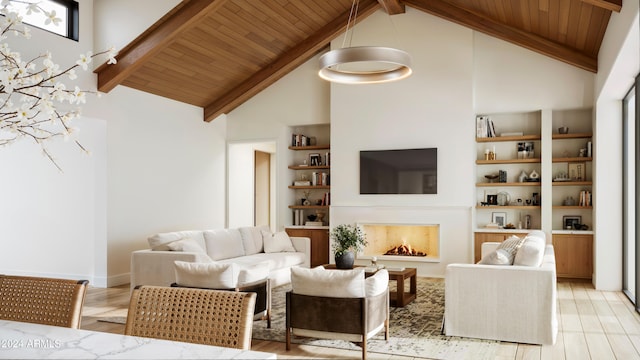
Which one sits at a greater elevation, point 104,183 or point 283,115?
point 283,115

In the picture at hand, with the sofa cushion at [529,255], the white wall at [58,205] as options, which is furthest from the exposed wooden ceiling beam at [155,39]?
the sofa cushion at [529,255]

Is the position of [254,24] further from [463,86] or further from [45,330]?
[45,330]

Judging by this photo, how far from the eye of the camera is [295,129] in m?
9.82

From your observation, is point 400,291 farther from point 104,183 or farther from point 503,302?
point 104,183

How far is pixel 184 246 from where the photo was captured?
20.0 feet

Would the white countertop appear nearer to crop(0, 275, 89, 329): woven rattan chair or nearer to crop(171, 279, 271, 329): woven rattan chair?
crop(0, 275, 89, 329): woven rattan chair

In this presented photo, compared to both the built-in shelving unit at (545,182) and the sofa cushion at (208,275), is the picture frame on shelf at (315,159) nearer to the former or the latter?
the built-in shelving unit at (545,182)

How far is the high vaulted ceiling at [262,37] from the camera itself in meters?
6.58

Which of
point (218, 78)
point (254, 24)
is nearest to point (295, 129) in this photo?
point (218, 78)

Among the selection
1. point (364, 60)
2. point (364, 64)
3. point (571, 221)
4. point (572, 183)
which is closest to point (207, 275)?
point (364, 60)

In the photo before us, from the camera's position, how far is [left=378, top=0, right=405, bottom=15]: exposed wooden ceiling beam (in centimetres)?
786

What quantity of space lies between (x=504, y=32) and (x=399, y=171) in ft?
8.28

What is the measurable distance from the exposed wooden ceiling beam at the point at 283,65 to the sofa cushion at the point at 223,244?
2778 millimetres

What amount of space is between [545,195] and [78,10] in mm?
6794
